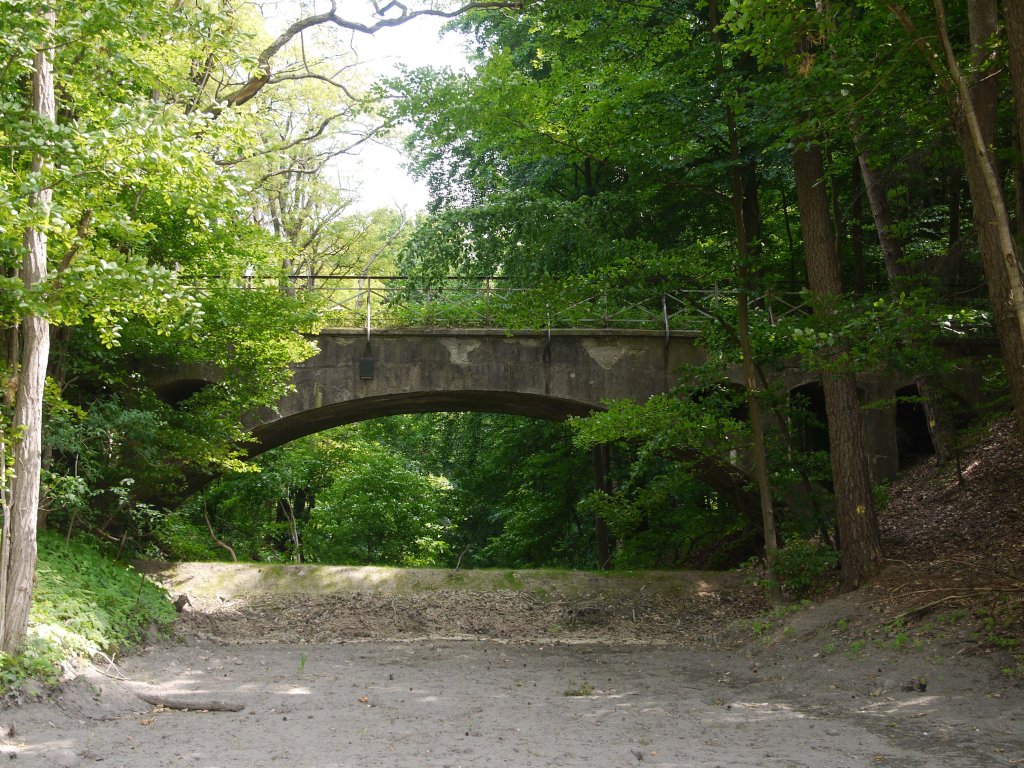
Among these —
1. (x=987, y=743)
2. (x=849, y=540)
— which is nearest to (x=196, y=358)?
(x=849, y=540)

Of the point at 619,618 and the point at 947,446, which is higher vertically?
the point at 947,446

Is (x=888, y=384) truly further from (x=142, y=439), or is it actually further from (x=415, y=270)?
(x=142, y=439)

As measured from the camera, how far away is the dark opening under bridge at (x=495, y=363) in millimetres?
14359

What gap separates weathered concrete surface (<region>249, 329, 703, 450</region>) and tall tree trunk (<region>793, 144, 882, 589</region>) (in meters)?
4.29

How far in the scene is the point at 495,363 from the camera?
1460cm

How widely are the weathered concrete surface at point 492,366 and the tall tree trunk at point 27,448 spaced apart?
7.15 meters

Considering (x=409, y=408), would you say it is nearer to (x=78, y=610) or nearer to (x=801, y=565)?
(x=801, y=565)

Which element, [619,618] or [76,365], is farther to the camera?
[619,618]

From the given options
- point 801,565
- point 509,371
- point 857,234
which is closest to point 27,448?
point 801,565

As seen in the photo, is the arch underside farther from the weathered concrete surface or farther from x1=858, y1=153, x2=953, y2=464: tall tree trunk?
x1=858, y1=153, x2=953, y2=464: tall tree trunk

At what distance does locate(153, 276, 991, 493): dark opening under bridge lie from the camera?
565 inches

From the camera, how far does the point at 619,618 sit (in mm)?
12625

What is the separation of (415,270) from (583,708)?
8.32 metres

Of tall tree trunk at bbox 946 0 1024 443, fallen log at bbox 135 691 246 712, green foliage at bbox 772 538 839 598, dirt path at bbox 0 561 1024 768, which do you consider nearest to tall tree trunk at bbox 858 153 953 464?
green foliage at bbox 772 538 839 598
